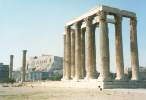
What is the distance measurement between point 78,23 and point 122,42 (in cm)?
1314

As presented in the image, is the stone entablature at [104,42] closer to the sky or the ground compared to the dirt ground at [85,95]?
closer to the sky

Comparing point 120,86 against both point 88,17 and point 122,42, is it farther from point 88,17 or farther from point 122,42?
point 88,17

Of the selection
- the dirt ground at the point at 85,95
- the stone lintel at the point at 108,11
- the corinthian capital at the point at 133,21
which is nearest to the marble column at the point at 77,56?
the stone lintel at the point at 108,11

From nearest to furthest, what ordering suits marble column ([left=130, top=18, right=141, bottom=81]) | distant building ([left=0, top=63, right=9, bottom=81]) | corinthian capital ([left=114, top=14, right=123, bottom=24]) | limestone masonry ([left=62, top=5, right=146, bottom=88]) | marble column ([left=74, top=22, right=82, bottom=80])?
limestone masonry ([left=62, top=5, right=146, bottom=88]), corinthian capital ([left=114, top=14, right=123, bottom=24]), marble column ([left=130, top=18, right=141, bottom=81]), marble column ([left=74, top=22, right=82, bottom=80]), distant building ([left=0, top=63, right=9, bottom=81])

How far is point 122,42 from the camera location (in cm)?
4322

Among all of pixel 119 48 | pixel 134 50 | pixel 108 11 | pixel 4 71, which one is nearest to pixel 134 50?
pixel 134 50

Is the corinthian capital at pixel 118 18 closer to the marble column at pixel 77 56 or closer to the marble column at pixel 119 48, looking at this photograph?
the marble column at pixel 119 48

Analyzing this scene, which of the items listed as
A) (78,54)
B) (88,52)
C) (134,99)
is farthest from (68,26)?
(134,99)

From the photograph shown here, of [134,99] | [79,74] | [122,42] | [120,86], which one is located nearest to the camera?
[134,99]

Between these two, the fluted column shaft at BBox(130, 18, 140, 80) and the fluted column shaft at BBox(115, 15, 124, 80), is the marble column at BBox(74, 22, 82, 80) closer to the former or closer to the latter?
the fluted column shaft at BBox(115, 15, 124, 80)

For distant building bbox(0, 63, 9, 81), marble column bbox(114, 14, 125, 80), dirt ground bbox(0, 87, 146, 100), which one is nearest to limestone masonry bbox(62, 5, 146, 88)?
marble column bbox(114, 14, 125, 80)

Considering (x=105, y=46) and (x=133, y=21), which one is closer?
(x=105, y=46)

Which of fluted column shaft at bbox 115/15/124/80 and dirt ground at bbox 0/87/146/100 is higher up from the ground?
fluted column shaft at bbox 115/15/124/80

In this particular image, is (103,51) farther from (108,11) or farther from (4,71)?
(4,71)
